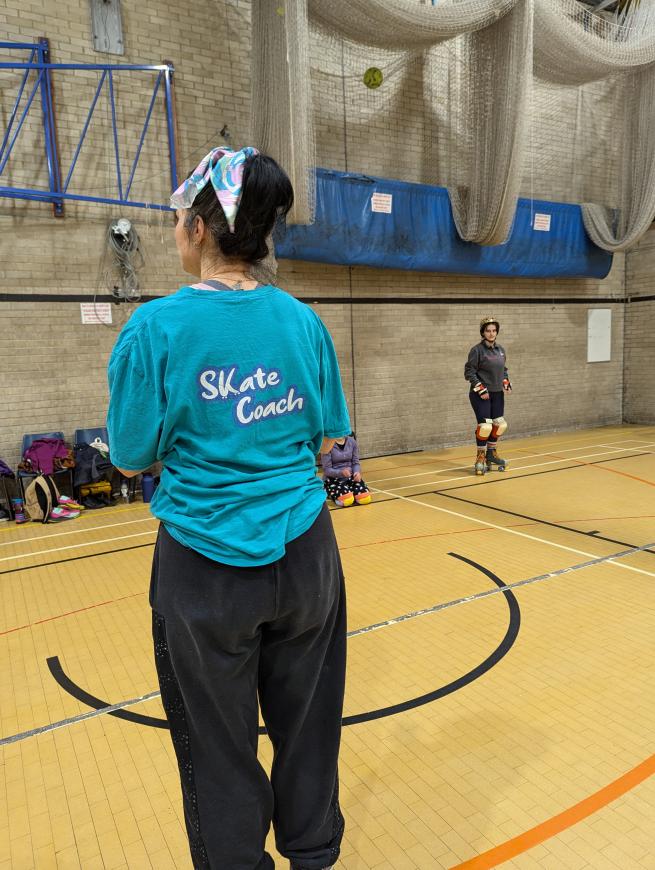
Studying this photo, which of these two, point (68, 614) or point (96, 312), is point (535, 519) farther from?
point (96, 312)

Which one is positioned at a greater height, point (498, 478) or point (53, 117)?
point (53, 117)

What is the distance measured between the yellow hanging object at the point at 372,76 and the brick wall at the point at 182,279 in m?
0.18

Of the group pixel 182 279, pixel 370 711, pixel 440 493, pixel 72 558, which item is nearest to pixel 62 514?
pixel 72 558

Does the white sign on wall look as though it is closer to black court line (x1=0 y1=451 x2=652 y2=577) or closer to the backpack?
black court line (x1=0 y1=451 x2=652 y2=577)

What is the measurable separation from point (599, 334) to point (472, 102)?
4557mm

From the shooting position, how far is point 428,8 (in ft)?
17.9

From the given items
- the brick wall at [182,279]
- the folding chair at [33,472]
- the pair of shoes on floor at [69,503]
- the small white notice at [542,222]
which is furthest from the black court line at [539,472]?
the folding chair at [33,472]

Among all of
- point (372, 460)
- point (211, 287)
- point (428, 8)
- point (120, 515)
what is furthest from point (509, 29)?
point (211, 287)

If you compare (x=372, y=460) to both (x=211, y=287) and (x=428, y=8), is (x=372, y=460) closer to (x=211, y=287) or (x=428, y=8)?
(x=428, y=8)

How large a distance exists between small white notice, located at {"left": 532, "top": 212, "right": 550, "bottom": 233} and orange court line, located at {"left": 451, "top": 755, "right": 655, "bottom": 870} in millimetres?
7458

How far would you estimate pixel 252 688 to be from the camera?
3.56ft

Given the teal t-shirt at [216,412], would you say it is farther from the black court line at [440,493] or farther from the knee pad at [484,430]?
the knee pad at [484,430]

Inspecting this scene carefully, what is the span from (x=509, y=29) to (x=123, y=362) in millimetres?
6910

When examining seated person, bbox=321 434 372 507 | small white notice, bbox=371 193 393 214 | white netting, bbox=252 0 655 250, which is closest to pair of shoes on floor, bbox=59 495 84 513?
seated person, bbox=321 434 372 507
